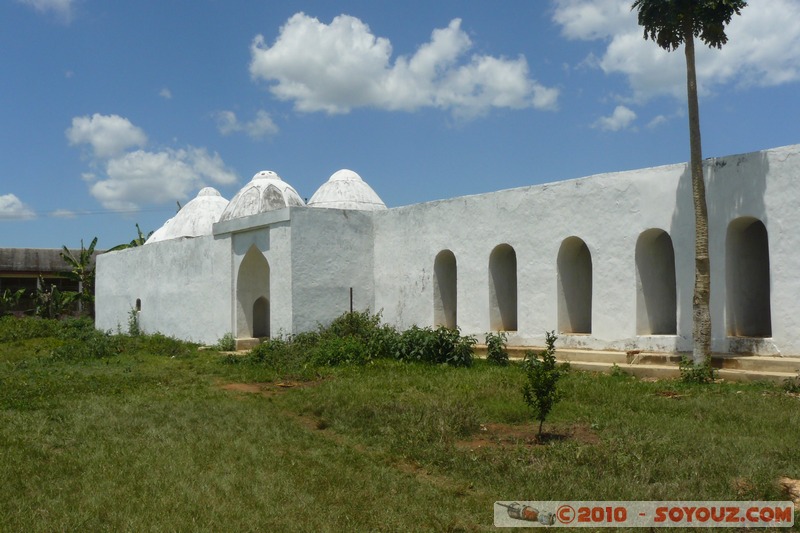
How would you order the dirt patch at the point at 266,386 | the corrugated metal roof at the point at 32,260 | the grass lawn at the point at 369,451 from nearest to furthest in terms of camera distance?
the grass lawn at the point at 369,451, the dirt patch at the point at 266,386, the corrugated metal roof at the point at 32,260

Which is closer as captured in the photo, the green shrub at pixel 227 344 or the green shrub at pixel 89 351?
the green shrub at pixel 89 351

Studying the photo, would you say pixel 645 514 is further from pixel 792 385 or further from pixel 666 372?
pixel 666 372

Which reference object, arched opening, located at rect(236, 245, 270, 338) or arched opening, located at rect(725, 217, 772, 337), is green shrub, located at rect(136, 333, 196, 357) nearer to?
arched opening, located at rect(236, 245, 270, 338)

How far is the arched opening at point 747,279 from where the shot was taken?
1124 cm

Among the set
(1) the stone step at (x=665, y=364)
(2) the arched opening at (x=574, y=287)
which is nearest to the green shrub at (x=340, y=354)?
(1) the stone step at (x=665, y=364)

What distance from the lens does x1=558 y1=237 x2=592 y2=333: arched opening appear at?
13578 millimetres

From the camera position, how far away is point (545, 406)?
24.0ft

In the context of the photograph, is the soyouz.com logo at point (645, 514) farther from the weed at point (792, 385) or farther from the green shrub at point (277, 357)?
the green shrub at point (277, 357)

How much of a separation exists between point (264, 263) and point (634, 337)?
10291 mm

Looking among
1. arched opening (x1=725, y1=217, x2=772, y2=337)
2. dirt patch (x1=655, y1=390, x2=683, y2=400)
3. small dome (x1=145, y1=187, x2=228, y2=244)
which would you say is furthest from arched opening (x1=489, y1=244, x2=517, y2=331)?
small dome (x1=145, y1=187, x2=228, y2=244)

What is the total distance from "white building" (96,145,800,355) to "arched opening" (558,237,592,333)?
3 cm

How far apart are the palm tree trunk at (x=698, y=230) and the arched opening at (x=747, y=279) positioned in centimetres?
70

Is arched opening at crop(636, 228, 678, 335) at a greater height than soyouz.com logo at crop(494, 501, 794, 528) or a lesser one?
greater

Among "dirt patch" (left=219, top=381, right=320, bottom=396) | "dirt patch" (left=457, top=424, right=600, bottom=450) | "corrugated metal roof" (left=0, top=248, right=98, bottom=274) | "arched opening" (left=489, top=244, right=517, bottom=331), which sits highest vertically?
"corrugated metal roof" (left=0, top=248, right=98, bottom=274)
